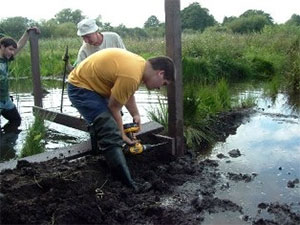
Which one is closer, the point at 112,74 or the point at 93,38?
the point at 112,74

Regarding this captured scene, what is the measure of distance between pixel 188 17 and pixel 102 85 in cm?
6849

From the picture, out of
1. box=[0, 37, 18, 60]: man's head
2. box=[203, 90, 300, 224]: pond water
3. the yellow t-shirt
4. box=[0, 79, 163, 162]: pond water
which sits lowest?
box=[203, 90, 300, 224]: pond water

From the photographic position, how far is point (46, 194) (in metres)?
3.58

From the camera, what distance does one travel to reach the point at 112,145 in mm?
4148

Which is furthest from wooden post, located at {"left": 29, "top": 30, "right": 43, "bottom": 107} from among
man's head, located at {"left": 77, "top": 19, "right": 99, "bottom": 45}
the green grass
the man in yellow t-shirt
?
the man in yellow t-shirt

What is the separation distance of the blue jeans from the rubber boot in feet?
0.50

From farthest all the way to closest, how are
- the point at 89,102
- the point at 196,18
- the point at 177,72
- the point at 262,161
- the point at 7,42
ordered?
the point at 196,18 → the point at 7,42 → the point at 262,161 → the point at 177,72 → the point at 89,102

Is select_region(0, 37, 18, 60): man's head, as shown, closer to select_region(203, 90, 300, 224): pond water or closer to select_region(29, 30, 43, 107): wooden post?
select_region(29, 30, 43, 107): wooden post

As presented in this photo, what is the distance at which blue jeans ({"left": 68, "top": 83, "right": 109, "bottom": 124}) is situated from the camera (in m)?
4.35

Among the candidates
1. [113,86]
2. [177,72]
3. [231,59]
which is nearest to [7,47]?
[177,72]

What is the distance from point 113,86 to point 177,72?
3.85 feet

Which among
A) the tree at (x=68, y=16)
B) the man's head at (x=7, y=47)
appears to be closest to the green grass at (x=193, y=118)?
the man's head at (x=7, y=47)

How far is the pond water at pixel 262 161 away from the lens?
418cm

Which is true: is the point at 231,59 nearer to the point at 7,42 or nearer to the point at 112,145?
the point at 7,42
